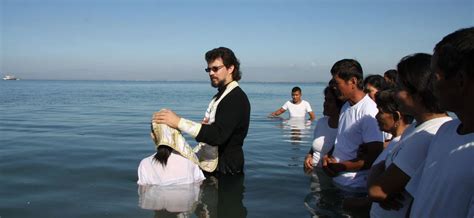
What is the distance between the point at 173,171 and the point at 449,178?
371 cm

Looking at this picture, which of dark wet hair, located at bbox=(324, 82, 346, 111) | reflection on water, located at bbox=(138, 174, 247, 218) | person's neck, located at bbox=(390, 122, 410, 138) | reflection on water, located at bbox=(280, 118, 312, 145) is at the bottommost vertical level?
reflection on water, located at bbox=(280, 118, 312, 145)

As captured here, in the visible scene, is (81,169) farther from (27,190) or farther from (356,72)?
(356,72)

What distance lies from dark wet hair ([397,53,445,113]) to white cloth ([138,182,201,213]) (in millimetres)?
2923

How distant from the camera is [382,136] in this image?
13.5 feet

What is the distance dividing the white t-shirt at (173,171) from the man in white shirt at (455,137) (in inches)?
136

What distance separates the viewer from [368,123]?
402 centimetres

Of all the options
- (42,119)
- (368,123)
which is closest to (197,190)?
(368,123)

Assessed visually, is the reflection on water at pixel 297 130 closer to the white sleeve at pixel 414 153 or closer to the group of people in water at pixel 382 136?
the group of people in water at pixel 382 136

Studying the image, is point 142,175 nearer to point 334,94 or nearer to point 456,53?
point 334,94

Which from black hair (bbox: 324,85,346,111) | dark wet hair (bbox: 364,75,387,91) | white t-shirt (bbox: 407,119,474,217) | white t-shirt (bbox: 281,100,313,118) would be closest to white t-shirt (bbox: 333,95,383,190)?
dark wet hair (bbox: 364,75,387,91)

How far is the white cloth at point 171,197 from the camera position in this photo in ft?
15.2

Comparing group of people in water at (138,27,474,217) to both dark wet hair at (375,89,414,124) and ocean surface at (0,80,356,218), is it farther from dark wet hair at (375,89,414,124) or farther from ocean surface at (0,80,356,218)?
ocean surface at (0,80,356,218)

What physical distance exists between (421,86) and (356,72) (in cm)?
182

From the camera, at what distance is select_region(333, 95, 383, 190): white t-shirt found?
159 inches
